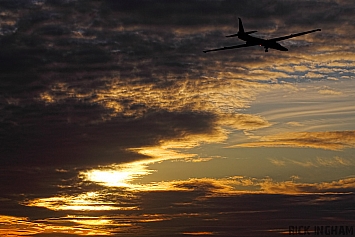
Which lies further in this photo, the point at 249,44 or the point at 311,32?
the point at 249,44

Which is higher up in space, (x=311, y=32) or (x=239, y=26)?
(x=239, y=26)

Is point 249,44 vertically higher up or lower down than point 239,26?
lower down

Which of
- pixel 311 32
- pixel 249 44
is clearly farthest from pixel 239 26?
pixel 311 32

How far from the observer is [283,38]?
13575 centimetres

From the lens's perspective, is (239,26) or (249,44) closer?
(249,44)

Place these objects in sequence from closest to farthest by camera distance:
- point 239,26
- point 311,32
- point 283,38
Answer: point 311,32 → point 283,38 → point 239,26

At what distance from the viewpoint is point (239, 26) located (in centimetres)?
14938

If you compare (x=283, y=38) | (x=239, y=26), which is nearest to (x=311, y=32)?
(x=283, y=38)

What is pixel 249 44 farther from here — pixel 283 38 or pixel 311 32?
pixel 311 32

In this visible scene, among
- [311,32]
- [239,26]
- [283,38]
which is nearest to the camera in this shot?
[311,32]

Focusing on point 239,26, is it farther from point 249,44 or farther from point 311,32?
point 311,32

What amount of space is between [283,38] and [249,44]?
8.42m

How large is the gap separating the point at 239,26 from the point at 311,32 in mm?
28007

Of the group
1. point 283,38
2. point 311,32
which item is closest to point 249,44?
point 283,38
